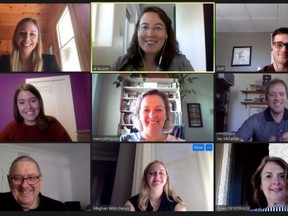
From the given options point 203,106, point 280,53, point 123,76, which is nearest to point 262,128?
point 203,106

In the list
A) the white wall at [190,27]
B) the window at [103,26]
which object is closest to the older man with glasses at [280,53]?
the white wall at [190,27]

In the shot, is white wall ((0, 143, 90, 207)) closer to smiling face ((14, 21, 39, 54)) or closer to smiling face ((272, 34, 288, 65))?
smiling face ((14, 21, 39, 54))

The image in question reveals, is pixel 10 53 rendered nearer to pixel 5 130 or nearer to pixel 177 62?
pixel 5 130

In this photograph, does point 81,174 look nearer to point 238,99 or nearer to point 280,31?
point 238,99

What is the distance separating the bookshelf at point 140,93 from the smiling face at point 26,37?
34.0 inches

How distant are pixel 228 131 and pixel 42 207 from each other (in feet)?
5.78

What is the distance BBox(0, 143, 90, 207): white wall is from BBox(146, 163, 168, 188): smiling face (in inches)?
21.3

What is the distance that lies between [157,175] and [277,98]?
4.04 feet

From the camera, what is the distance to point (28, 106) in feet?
14.4

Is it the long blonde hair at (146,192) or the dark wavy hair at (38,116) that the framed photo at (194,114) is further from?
the dark wavy hair at (38,116)

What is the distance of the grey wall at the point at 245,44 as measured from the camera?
170 inches

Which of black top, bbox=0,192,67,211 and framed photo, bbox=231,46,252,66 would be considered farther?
black top, bbox=0,192,67,211

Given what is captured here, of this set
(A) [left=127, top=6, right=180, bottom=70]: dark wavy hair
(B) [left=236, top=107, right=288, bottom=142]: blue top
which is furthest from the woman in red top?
(B) [left=236, top=107, right=288, bottom=142]: blue top

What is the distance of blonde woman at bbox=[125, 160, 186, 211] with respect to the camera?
4.36 m
